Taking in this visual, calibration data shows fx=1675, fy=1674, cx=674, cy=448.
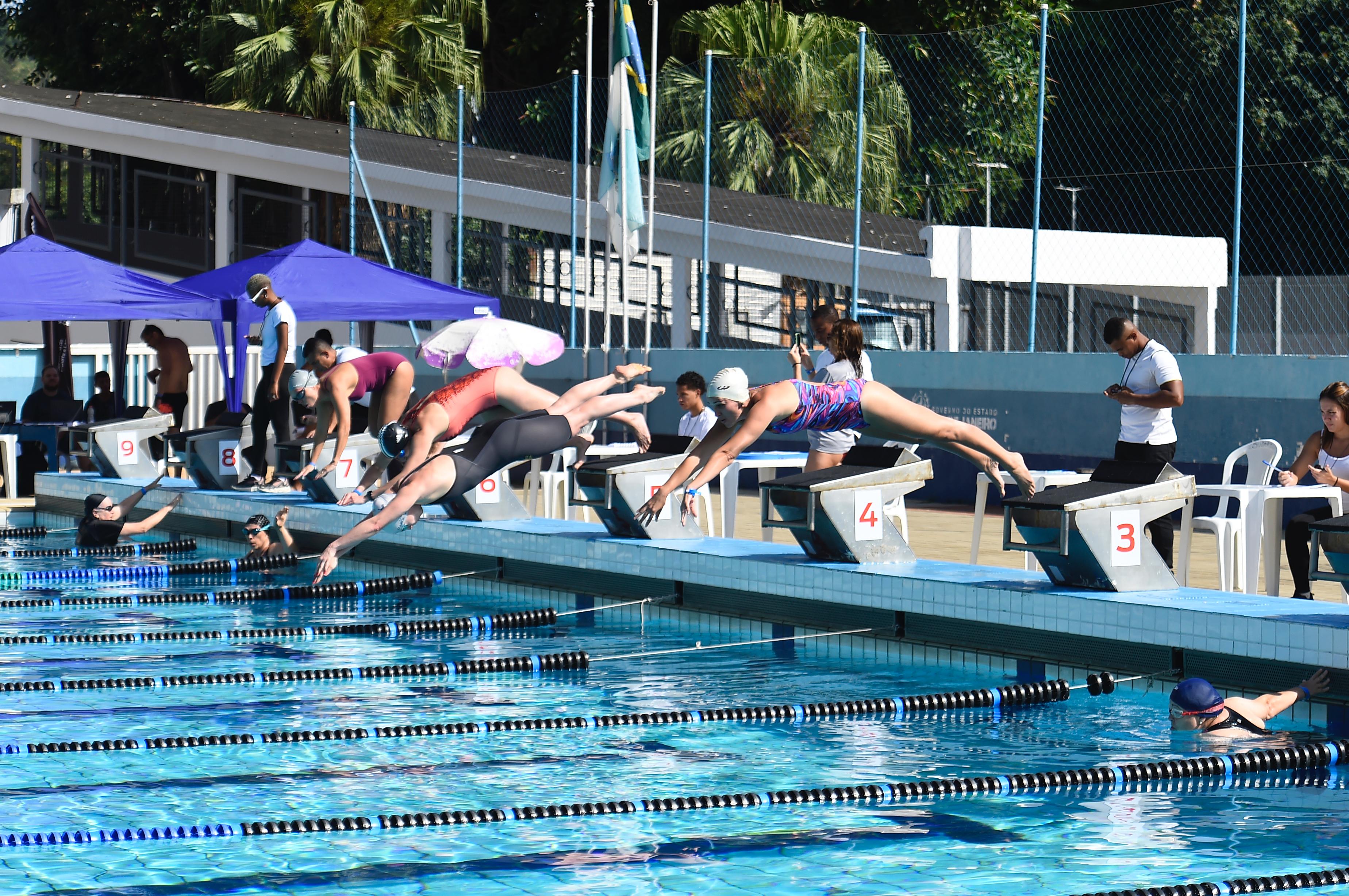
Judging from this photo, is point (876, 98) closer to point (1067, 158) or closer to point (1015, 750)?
point (1067, 158)

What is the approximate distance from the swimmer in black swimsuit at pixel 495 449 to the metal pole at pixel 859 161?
4454mm

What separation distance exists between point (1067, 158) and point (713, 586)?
568 centimetres

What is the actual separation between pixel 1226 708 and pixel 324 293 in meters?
8.99

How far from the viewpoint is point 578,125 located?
1555 cm

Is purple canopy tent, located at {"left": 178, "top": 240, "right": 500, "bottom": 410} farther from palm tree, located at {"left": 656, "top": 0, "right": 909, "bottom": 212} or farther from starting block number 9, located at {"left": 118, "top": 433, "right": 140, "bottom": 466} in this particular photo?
palm tree, located at {"left": 656, "top": 0, "right": 909, "bottom": 212}

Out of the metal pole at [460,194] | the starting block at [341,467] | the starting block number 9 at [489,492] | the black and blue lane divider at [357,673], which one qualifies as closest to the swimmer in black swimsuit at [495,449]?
the black and blue lane divider at [357,673]

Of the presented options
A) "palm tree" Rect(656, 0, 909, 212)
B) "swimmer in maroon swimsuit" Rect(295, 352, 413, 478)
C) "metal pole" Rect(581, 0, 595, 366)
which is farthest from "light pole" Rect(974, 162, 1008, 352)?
"swimmer in maroon swimsuit" Rect(295, 352, 413, 478)

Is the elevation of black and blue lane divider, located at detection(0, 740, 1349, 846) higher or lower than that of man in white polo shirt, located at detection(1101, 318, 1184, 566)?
lower

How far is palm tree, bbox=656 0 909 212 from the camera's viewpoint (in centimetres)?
1312

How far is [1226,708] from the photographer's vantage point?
5711 millimetres

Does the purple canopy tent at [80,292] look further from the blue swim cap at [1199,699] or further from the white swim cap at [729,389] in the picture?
the blue swim cap at [1199,699]

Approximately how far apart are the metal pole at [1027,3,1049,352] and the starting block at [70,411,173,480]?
21.8 feet

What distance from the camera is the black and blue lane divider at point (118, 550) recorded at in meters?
11.2

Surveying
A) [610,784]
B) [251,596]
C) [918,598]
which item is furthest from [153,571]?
[610,784]
